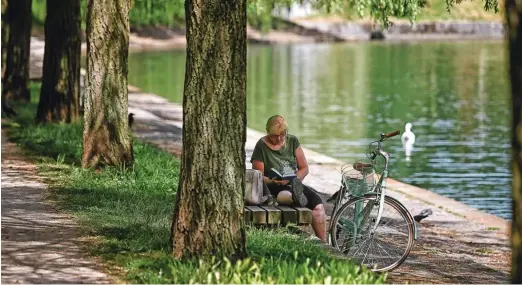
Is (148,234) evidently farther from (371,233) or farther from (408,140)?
(408,140)

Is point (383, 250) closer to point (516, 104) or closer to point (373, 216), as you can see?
point (373, 216)

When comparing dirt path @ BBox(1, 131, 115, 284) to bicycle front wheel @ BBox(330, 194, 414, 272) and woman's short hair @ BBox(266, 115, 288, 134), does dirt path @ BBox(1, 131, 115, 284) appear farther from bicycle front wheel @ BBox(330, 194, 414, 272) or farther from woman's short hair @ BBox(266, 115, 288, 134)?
bicycle front wheel @ BBox(330, 194, 414, 272)

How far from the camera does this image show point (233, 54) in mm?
9422

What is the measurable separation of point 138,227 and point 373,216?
2029 mm

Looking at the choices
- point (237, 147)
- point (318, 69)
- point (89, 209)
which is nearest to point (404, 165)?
point (89, 209)

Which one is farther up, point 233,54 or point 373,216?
point 233,54

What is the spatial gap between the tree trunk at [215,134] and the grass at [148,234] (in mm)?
261

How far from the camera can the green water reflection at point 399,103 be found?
2425cm

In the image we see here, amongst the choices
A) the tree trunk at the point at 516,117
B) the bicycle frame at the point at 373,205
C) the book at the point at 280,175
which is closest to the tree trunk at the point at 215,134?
the bicycle frame at the point at 373,205

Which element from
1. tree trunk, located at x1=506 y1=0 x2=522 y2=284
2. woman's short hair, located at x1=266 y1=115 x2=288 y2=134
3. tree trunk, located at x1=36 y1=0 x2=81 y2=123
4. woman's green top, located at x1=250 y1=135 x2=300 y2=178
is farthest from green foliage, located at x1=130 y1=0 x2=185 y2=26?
tree trunk, located at x1=506 y1=0 x2=522 y2=284

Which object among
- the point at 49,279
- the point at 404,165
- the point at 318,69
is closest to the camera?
the point at 49,279

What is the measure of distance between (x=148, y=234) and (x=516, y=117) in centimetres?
448

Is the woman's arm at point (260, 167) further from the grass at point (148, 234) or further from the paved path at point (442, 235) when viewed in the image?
the paved path at point (442, 235)

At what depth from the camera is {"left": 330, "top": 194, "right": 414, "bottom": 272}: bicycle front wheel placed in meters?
10.6
